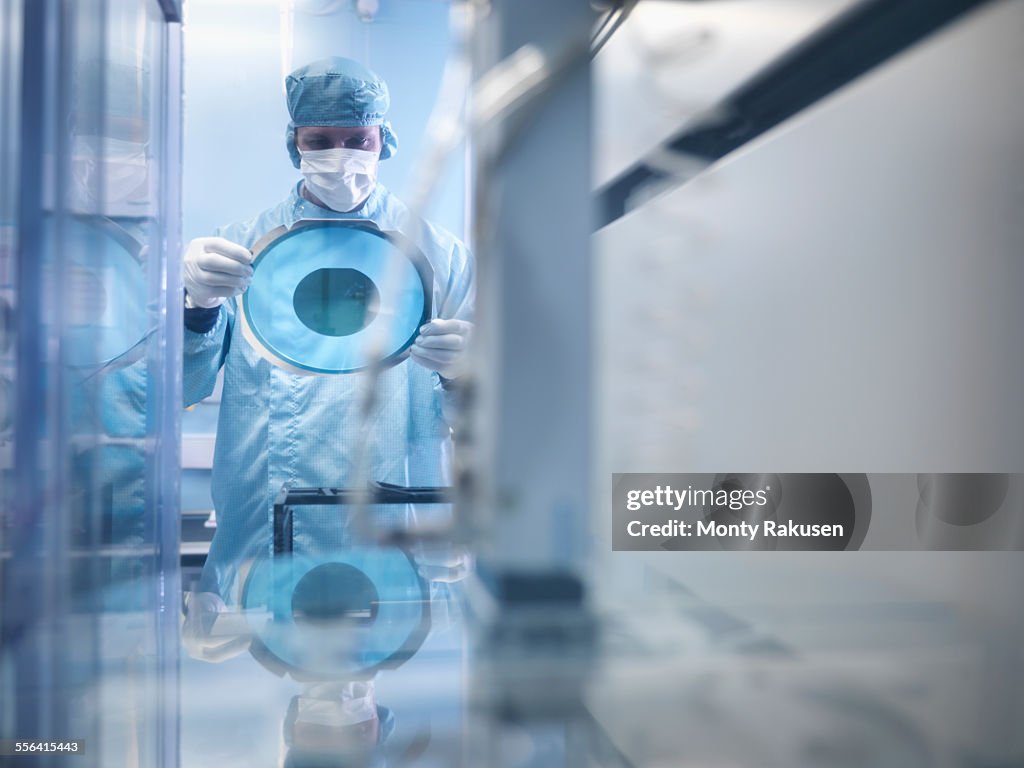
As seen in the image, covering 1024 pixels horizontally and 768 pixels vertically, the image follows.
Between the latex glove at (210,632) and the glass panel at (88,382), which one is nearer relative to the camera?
the glass panel at (88,382)

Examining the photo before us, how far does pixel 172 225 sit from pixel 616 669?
36.4 inches

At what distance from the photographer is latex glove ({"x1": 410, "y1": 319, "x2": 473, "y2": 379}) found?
1.20 metres

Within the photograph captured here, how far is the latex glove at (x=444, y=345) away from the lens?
120cm

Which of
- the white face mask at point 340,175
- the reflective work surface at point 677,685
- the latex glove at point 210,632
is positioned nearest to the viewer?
the reflective work surface at point 677,685

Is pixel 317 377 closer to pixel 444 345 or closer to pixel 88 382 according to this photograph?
pixel 444 345

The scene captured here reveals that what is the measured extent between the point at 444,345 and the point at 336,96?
1.34 ft

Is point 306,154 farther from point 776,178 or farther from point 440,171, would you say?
point 776,178

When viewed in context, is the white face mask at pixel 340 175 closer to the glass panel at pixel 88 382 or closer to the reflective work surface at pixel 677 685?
the glass panel at pixel 88 382

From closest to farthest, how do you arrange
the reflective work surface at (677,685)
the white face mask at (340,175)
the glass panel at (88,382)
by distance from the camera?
the glass panel at (88,382)
the reflective work surface at (677,685)
the white face mask at (340,175)

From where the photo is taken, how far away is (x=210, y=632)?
1.16 meters

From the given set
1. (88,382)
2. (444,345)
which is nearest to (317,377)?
(444,345)

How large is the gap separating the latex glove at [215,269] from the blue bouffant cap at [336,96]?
0.62 feet

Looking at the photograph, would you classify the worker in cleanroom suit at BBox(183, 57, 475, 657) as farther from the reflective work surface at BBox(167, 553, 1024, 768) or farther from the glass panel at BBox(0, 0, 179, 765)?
the reflective work surface at BBox(167, 553, 1024, 768)

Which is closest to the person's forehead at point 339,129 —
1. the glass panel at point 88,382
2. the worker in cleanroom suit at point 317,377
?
the worker in cleanroom suit at point 317,377
